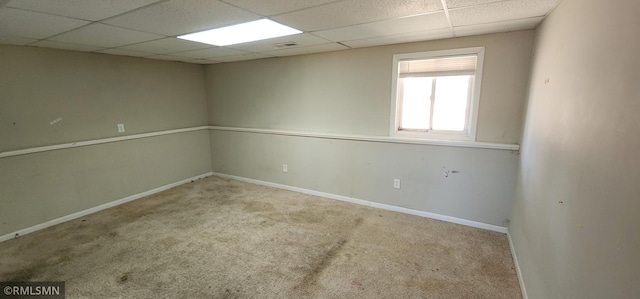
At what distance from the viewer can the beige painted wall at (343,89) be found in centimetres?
269

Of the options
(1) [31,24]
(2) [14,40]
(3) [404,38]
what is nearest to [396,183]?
(3) [404,38]

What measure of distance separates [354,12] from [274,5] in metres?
0.58

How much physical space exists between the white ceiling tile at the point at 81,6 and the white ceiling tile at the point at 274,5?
0.56 metres

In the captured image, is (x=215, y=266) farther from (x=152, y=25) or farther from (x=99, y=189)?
(x=99, y=189)

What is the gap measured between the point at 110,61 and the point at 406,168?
4069mm

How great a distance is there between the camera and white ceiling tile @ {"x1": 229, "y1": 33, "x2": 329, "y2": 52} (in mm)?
2707

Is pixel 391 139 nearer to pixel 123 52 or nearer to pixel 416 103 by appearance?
pixel 416 103

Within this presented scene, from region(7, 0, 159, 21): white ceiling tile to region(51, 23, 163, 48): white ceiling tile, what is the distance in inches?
12.8

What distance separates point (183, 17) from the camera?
6.48 ft

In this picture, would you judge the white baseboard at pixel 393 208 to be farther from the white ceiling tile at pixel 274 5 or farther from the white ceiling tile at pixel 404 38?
the white ceiling tile at pixel 274 5

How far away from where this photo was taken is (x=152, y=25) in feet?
7.10

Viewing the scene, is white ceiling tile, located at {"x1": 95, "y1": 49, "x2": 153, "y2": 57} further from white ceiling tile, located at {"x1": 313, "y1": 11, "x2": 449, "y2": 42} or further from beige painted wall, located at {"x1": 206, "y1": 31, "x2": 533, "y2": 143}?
white ceiling tile, located at {"x1": 313, "y1": 11, "x2": 449, "y2": 42}

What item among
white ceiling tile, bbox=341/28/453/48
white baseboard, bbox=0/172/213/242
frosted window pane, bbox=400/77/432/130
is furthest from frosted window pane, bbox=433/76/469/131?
white baseboard, bbox=0/172/213/242

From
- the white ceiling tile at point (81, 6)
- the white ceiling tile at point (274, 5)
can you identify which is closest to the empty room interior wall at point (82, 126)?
the white ceiling tile at point (81, 6)
